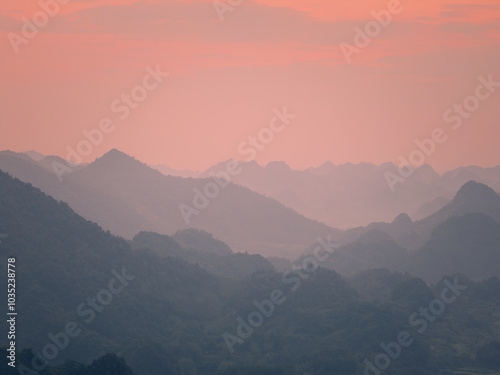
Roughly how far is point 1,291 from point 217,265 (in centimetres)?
2819

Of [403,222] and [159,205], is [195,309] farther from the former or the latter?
[403,222]

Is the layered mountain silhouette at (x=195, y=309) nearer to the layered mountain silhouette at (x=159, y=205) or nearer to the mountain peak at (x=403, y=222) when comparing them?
the layered mountain silhouette at (x=159, y=205)

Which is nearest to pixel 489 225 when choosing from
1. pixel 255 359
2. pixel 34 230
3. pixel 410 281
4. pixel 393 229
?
pixel 393 229

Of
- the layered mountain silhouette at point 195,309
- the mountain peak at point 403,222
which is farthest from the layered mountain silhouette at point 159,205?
the layered mountain silhouette at point 195,309

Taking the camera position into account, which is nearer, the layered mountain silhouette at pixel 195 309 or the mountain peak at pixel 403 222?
the layered mountain silhouette at pixel 195 309

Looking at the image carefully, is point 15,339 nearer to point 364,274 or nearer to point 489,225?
point 364,274

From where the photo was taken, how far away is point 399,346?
51156 millimetres

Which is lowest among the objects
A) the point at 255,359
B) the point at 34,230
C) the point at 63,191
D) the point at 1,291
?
the point at 255,359

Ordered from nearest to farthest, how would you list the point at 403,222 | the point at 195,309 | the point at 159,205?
the point at 195,309 → the point at 403,222 → the point at 159,205

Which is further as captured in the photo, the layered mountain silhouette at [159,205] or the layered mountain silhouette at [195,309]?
the layered mountain silhouette at [159,205]

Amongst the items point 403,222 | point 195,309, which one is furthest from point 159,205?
point 195,309

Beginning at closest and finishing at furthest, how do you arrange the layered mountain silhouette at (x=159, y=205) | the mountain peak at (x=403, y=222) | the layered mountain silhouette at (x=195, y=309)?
the layered mountain silhouette at (x=195, y=309) → the layered mountain silhouette at (x=159, y=205) → the mountain peak at (x=403, y=222)

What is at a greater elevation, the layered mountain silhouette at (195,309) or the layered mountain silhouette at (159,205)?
the layered mountain silhouette at (159,205)

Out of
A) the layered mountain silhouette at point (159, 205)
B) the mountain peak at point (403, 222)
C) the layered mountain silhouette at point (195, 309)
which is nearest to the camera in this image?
the layered mountain silhouette at point (195, 309)
